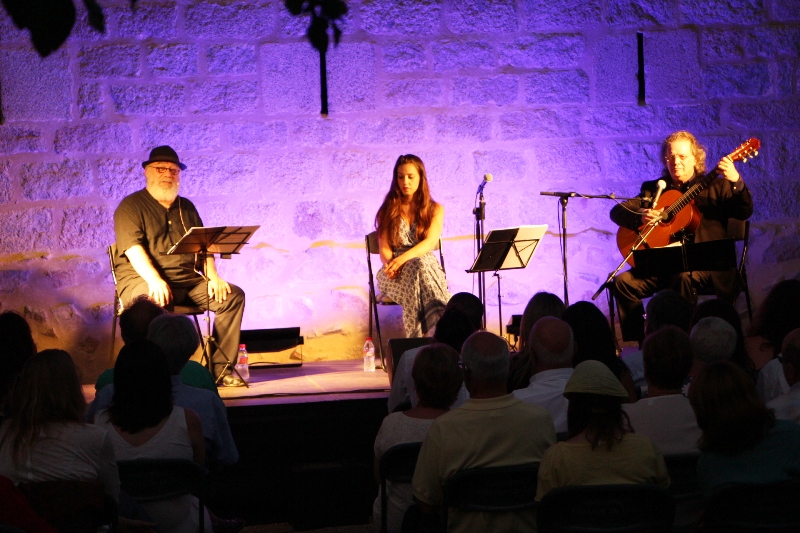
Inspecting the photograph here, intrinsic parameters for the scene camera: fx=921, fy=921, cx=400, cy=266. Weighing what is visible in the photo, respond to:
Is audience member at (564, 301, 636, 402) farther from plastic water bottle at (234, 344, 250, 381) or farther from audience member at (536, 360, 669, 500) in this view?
plastic water bottle at (234, 344, 250, 381)

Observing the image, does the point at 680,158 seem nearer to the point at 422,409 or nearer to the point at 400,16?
the point at 400,16

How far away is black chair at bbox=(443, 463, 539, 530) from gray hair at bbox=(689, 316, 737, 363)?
109cm

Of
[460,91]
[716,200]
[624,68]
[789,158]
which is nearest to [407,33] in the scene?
[460,91]

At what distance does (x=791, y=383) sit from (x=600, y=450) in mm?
988

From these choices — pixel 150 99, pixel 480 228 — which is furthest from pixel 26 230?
pixel 480 228

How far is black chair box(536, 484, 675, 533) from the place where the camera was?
2.22 m

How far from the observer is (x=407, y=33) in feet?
22.0

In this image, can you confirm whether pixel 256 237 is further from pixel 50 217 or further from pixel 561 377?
pixel 561 377

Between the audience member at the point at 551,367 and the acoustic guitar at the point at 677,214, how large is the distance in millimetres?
2930

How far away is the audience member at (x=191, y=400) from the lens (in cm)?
314

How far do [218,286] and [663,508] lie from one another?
3651 millimetres

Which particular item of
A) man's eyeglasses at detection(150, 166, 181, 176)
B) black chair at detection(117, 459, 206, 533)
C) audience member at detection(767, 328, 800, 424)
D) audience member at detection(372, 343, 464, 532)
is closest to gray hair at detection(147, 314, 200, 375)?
black chair at detection(117, 459, 206, 533)

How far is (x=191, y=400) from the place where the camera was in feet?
10.3

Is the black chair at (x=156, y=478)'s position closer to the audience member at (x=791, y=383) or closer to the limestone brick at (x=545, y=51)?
the audience member at (x=791, y=383)
